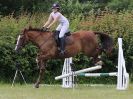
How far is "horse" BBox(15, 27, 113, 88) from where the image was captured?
17.3 metres

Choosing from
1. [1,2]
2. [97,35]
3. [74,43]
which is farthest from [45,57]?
[1,2]

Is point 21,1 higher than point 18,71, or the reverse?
point 21,1

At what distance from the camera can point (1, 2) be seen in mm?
29859

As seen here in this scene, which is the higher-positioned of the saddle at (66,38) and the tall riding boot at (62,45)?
the saddle at (66,38)

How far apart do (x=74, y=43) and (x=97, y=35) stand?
121cm

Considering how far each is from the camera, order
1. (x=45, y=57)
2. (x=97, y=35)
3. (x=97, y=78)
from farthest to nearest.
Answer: (x=97, y=78), (x=97, y=35), (x=45, y=57)

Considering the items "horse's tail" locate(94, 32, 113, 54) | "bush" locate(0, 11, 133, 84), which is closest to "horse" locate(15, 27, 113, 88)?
"horse's tail" locate(94, 32, 113, 54)

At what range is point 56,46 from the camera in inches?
692

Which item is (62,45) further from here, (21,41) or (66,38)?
(21,41)

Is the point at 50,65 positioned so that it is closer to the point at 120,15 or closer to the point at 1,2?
the point at 120,15

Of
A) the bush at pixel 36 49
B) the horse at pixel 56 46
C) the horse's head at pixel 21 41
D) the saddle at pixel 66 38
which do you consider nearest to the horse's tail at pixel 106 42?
the horse at pixel 56 46

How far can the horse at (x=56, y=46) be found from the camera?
56.7ft

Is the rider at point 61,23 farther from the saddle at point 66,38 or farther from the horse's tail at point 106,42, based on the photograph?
the horse's tail at point 106,42

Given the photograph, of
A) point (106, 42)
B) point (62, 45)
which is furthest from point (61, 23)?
point (106, 42)
